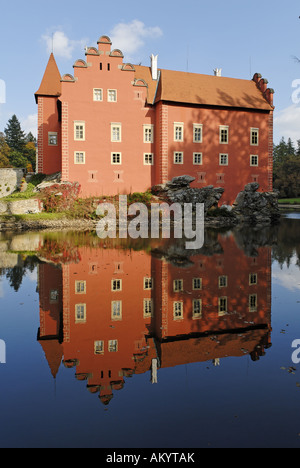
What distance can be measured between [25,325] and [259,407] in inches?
178

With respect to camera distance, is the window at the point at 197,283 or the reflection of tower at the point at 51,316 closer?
the reflection of tower at the point at 51,316

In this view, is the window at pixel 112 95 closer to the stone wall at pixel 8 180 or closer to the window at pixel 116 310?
the stone wall at pixel 8 180

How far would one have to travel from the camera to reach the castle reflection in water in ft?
17.9

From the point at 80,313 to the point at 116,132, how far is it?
92.6ft

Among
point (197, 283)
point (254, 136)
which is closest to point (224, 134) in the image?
point (254, 136)

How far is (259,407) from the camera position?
163 inches

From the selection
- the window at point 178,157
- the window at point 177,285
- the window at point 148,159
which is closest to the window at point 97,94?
the window at point 148,159

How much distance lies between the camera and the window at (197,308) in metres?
7.38

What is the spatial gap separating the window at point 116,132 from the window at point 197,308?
1078 inches

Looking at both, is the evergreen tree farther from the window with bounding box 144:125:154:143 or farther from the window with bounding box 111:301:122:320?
the window with bounding box 111:301:122:320

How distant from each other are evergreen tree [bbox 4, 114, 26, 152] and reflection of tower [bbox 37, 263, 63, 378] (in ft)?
282

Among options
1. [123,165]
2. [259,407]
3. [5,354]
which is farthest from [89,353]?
[123,165]

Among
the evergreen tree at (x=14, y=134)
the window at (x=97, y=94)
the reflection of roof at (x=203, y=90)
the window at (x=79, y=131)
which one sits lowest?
the window at (x=79, y=131)
